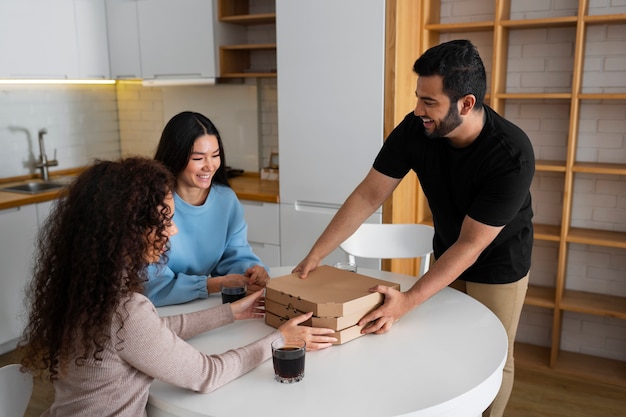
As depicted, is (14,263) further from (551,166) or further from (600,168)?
(600,168)

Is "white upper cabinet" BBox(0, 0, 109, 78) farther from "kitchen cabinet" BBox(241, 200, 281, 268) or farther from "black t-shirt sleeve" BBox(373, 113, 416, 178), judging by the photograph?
"black t-shirt sleeve" BBox(373, 113, 416, 178)

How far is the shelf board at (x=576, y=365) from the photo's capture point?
3.10m

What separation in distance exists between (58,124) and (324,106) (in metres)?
1.97

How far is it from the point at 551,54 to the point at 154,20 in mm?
2408

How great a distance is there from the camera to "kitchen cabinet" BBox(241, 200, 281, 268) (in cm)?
356

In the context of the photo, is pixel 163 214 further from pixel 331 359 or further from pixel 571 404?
pixel 571 404

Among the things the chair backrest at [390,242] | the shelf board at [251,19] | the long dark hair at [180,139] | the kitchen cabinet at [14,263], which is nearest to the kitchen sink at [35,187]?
the kitchen cabinet at [14,263]

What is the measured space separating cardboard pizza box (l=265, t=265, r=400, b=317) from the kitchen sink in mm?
2530

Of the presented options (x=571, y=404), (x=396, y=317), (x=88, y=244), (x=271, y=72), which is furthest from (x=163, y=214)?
(x=271, y=72)

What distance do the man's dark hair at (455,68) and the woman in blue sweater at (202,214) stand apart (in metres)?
0.80

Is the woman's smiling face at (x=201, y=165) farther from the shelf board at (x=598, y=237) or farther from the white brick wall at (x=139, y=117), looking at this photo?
the white brick wall at (x=139, y=117)

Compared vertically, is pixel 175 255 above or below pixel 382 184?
below

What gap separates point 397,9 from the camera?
9.75 feet

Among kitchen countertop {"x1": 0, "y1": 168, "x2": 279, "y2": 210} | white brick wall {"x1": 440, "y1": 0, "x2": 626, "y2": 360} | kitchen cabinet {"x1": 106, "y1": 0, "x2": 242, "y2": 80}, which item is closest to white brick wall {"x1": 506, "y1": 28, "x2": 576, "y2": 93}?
white brick wall {"x1": 440, "y1": 0, "x2": 626, "y2": 360}
